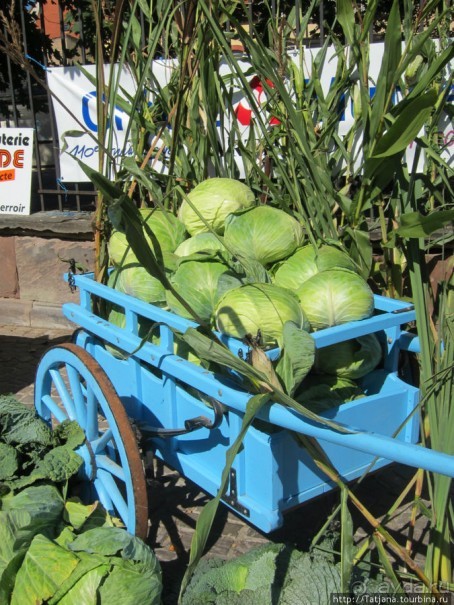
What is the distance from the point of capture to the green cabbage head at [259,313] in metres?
1.79

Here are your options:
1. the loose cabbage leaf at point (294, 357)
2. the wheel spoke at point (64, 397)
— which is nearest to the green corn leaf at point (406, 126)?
the loose cabbage leaf at point (294, 357)

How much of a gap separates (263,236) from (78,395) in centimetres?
101

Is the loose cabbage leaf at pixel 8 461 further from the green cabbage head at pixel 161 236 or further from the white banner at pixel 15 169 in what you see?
the white banner at pixel 15 169

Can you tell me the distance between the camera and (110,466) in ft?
7.42

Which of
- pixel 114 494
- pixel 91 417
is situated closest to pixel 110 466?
pixel 114 494

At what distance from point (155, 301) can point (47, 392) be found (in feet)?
2.59

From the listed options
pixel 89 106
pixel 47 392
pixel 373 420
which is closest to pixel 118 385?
pixel 47 392

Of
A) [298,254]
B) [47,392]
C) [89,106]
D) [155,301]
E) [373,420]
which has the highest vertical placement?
[89,106]

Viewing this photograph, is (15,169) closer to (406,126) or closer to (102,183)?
(406,126)

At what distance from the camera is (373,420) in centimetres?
196

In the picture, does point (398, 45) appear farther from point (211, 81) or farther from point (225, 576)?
point (225, 576)

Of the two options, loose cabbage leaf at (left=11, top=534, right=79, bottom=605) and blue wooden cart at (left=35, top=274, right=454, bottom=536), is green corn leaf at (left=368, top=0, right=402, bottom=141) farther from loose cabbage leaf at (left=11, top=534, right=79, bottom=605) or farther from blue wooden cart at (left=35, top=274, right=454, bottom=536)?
loose cabbage leaf at (left=11, top=534, right=79, bottom=605)

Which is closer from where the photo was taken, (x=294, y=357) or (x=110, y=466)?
(x=294, y=357)

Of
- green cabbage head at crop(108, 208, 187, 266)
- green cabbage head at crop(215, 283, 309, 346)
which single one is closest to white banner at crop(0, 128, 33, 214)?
green cabbage head at crop(108, 208, 187, 266)
